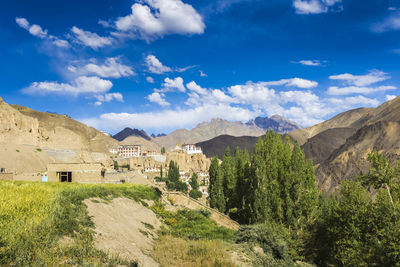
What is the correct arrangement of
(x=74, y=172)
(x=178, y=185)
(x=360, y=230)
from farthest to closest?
(x=178, y=185)
(x=74, y=172)
(x=360, y=230)

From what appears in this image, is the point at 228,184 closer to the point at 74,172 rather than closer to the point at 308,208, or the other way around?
the point at 308,208

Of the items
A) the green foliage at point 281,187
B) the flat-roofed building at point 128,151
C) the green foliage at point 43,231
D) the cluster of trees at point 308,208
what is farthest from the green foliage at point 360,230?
the flat-roofed building at point 128,151

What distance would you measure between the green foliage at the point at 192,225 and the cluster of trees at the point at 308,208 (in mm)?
3212

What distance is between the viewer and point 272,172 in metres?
28.4

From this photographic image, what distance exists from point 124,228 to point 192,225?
31.4ft

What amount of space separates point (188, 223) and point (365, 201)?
48.4ft

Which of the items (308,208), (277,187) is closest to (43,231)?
(277,187)

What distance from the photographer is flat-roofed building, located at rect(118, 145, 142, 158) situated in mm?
178275

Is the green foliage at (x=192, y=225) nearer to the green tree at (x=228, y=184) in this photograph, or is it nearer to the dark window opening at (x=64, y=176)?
the green tree at (x=228, y=184)

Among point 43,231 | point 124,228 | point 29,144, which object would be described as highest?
point 29,144

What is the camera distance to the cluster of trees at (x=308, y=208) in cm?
1620

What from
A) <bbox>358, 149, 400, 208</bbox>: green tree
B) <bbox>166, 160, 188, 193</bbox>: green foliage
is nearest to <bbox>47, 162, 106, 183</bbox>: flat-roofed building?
<bbox>358, 149, 400, 208</bbox>: green tree

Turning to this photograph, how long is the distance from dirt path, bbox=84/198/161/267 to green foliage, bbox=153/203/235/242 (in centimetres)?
166

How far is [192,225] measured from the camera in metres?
24.6
